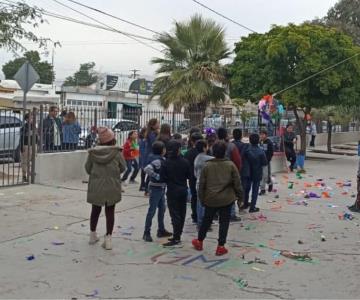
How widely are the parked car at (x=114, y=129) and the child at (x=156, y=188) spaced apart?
5.73m

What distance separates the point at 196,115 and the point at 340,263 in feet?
35.9

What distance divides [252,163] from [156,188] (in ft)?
9.68

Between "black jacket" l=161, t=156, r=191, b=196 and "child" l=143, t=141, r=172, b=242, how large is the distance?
0.37ft

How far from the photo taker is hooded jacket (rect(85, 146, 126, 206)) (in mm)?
6836

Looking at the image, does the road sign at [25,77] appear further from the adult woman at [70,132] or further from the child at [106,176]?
the child at [106,176]

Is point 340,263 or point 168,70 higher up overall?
point 168,70

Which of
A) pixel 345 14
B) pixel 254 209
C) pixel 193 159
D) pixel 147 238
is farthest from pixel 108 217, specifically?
pixel 345 14

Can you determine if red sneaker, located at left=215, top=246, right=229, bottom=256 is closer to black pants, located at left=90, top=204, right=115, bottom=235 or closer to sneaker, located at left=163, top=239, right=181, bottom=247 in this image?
sneaker, located at left=163, top=239, right=181, bottom=247

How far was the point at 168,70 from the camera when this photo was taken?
21.5 m

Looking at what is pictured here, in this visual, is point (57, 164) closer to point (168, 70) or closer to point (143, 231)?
point (143, 231)

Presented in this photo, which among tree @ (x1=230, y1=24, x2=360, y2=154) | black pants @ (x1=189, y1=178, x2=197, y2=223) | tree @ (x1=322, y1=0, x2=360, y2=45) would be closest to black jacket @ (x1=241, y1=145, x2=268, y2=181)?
black pants @ (x1=189, y1=178, x2=197, y2=223)

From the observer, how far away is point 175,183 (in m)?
7.12

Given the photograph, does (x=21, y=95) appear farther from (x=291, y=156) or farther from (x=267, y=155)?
(x=267, y=155)

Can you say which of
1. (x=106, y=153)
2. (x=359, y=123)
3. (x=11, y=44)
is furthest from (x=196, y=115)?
(x=359, y=123)
